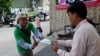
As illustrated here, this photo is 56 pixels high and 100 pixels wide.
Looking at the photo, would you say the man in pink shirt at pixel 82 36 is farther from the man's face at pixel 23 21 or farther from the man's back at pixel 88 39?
the man's face at pixel 23 21

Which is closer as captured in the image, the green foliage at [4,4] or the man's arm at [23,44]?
the man's arm at [23,44]

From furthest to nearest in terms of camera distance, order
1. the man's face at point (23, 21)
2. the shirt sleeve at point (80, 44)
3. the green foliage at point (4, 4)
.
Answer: the green foliage at point (4, 4) < the man's face at point (23, 21) < the shirt sleeve at point (80, 44)

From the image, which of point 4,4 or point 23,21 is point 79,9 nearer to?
point 23,21

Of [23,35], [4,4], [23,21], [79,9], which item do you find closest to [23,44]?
[23,35]

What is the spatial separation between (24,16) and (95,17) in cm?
1006

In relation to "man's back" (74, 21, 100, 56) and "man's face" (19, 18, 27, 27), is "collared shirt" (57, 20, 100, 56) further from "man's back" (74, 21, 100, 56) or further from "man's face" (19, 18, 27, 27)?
"man's face" (19, 18, 27, 27)

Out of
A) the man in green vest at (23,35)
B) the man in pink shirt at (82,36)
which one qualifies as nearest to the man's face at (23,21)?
the man in green vest at (23,35)

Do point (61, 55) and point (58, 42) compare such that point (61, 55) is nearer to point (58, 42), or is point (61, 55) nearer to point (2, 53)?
point (58, 42)

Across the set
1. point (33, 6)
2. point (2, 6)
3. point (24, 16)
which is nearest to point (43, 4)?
point (33, 6)

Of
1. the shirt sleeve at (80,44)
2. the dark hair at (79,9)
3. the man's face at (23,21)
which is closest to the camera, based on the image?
the shirt sleeve at (80,44)

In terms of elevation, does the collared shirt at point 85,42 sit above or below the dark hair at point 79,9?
Result: below

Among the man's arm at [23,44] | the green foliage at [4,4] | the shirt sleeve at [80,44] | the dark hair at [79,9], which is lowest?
the green foliage at [4,4]

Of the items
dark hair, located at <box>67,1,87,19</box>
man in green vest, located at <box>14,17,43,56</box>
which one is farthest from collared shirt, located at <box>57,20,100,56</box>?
man in green vest, located at <box>14,17,43,56</box>

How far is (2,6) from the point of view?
1414 inches
